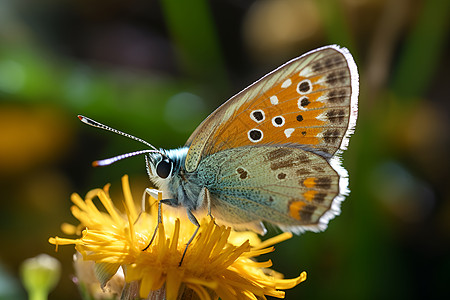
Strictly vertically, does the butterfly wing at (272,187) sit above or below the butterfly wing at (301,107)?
below

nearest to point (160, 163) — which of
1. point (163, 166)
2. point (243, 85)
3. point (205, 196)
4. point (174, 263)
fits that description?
point (163, 166)

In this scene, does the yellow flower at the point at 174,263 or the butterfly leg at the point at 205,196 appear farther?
the butterfly leg at the point at 205,196

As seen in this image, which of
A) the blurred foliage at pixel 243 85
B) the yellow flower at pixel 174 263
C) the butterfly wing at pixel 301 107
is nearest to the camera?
the yellow flower at pixel 174 263

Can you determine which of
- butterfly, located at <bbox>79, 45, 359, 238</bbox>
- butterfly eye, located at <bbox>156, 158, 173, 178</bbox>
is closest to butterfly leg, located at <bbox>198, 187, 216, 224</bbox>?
butterfly, located at <bbox>79, 45, 359, 238</bbox>

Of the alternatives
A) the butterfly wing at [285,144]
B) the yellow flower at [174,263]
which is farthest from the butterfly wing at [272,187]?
the yellow flower at [174,263]

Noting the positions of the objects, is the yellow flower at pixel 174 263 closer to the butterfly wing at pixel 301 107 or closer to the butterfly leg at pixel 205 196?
the butterfly leg at pixel 205 196

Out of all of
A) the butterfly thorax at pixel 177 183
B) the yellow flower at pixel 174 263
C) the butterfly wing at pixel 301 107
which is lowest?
the yellow flower at pixel 174 263

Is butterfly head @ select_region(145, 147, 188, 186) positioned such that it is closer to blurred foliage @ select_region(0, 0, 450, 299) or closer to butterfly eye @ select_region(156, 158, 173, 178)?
butterfly eye @ select_region(156, 158, 173, 178)
